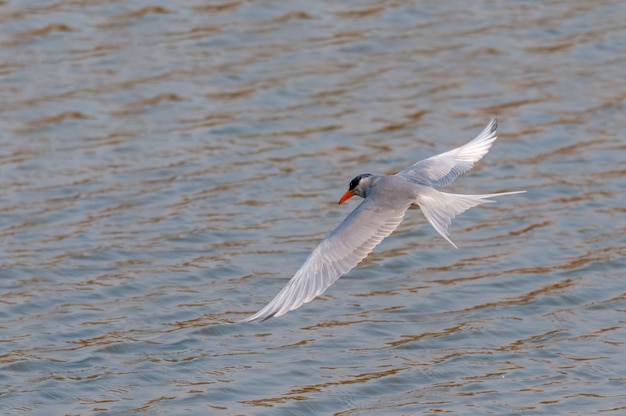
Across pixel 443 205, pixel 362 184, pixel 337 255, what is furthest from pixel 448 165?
pixel 337 255

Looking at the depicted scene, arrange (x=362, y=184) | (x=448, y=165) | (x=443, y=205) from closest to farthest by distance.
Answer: (x=443, y=205), (x=362, y=184), (x=448, y=165)

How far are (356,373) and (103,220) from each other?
300cm

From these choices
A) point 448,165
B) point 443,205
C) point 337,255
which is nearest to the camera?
point 337,255

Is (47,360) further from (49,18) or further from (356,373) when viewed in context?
(49,18)

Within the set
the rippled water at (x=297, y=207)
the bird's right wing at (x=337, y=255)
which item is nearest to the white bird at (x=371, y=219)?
the bird's right wing at (x=337, y=255)

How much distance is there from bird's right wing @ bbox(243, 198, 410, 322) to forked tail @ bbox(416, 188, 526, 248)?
0.13 meters

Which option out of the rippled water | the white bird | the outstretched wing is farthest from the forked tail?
the rippled water

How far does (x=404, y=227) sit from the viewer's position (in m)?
10.4

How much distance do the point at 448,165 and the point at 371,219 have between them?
43.4 inches

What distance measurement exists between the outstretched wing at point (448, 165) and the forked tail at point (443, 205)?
45 centimetres

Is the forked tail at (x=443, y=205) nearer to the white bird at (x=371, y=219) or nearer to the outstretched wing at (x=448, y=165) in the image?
the white bird at (x=371, y=219)

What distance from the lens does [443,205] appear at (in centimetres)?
742

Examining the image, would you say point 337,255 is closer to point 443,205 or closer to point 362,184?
point 443,205

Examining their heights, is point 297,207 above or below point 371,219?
below
